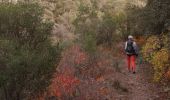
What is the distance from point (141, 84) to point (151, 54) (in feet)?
7.72

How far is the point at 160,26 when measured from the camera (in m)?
17.8

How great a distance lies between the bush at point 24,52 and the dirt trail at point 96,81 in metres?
2.07

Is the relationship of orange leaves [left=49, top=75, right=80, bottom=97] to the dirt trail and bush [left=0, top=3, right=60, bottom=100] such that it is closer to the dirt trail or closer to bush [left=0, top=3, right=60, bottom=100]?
the dirt trail

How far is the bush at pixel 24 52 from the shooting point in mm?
8398

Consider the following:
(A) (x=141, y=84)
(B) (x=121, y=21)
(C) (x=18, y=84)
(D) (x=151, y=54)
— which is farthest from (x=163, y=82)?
(B) (x=121, y=21)

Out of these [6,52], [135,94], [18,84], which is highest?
[6,52]

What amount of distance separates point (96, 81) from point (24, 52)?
229 inches

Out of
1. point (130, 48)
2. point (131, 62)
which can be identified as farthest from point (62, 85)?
point (131, 62)

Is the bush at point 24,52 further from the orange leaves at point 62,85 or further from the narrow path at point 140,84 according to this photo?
the narrow path at point 140,84

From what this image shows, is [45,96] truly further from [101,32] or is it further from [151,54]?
[101,32]

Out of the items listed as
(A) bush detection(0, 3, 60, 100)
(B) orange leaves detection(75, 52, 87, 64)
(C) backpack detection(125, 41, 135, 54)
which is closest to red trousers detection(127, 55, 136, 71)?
(C) backpack detection(125, 41, 135, 54)

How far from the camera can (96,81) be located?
14.0 meters

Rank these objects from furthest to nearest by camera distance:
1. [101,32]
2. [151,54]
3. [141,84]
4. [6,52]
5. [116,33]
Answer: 1. [116,33]
2. [101,32]
3. [151,54]
4. [141,84]
5. [6,52]

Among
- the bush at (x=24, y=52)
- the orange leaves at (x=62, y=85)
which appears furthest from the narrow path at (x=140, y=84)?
the bush at (x=24, y=52)
